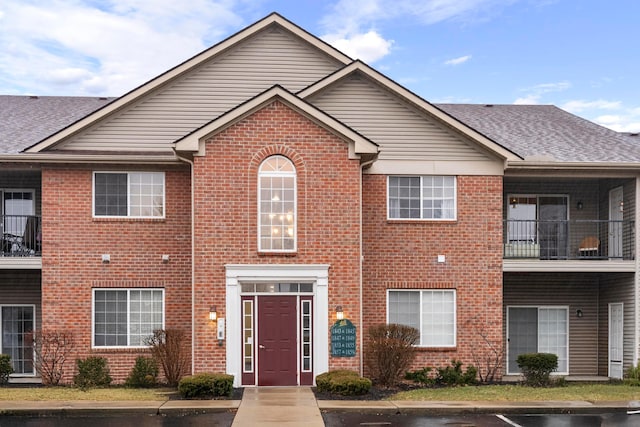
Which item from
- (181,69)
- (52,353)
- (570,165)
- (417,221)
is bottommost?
(52,353)

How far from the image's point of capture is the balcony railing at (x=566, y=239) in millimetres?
22562

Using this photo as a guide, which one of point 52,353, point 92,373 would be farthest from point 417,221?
point 52,353

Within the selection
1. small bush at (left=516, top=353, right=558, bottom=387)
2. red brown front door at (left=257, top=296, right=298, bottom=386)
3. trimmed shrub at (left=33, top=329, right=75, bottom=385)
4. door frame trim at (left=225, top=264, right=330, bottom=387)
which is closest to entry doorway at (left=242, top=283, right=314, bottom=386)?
red brown front door at (left=257, top=296, right=298, bottom=386)

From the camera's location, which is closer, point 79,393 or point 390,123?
point 79,393

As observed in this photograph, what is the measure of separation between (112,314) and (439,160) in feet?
31.0

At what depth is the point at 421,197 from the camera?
2117 centimetres

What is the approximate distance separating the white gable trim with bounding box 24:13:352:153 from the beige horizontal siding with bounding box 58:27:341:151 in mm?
214

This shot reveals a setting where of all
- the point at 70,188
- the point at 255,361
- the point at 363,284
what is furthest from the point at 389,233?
the point at 70,188

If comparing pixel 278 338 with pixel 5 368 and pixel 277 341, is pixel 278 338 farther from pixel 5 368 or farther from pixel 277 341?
pixel 5 368

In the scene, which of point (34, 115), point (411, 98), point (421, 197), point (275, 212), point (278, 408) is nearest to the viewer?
A: point (278, 408)

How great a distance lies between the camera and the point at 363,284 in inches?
822

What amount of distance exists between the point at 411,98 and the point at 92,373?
10.8m

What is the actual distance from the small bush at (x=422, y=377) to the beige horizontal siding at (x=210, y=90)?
831 cm

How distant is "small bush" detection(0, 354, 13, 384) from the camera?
20031mm
